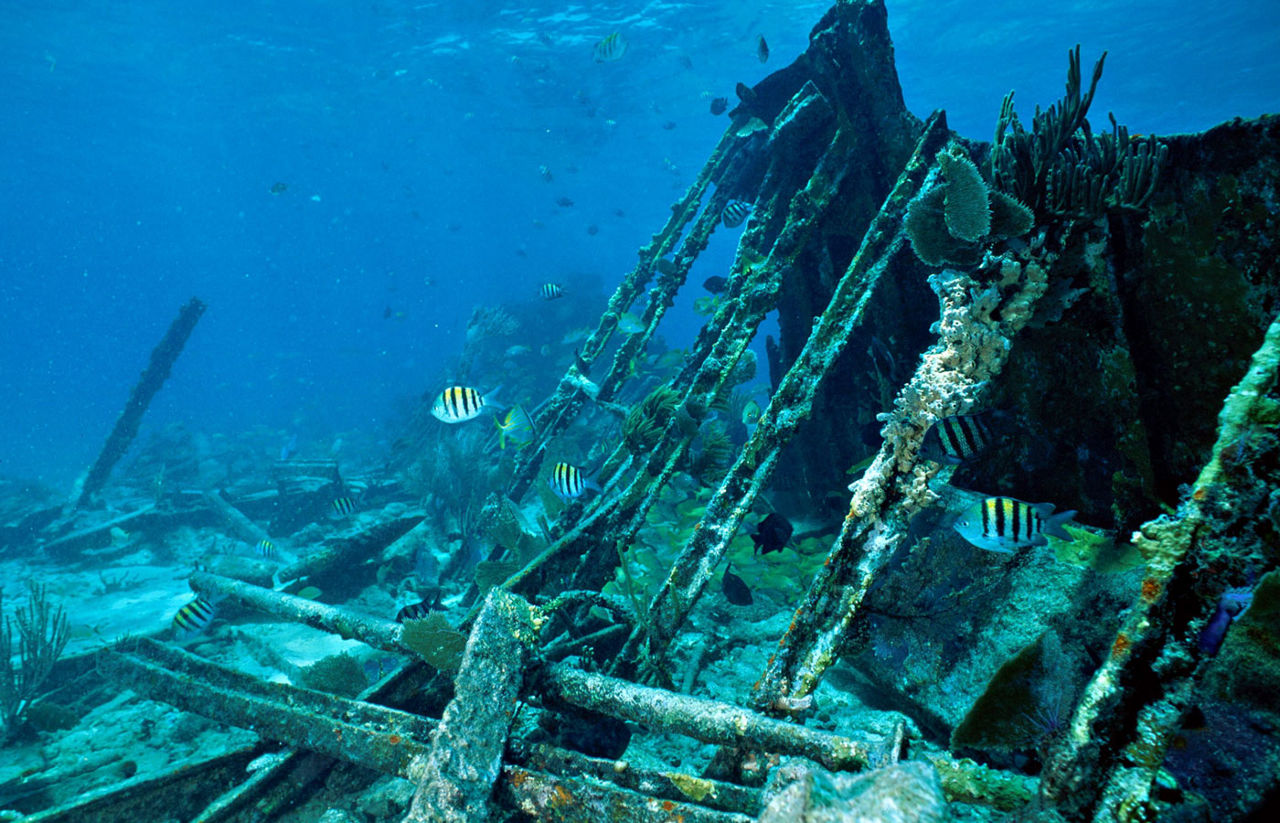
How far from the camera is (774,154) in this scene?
19.6 feet

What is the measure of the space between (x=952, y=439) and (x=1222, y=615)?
1.27 m

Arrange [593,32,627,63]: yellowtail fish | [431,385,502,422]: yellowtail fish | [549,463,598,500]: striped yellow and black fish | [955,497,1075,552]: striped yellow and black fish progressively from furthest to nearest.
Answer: [593,32,627,63]: yellowtail fish, [431,385,502,422]: yellowtail fish, [549,463,598,500]: striped yellow and black fish, [955,497,1075,552]: striped yellow and black fish

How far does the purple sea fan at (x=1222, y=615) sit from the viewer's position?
1238 millimetres

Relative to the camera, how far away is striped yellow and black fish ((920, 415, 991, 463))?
245cm

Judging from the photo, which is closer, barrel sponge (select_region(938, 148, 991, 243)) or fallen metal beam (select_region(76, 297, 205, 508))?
barrel sponge (select_region(938, 148, 991, 243))

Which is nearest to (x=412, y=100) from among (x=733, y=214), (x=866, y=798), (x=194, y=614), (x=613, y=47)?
(x=613, y=47)

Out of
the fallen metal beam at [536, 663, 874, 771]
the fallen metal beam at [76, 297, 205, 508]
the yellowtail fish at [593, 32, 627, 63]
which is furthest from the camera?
the fallen metal beam at [76, 297, 205, 508]

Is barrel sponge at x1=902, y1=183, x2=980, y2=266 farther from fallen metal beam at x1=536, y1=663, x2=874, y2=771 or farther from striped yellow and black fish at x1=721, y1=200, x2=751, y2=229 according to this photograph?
striped yellow and black fish at x1=721, y1=200, x2=751, y2=229

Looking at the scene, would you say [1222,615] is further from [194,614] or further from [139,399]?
[139,399]

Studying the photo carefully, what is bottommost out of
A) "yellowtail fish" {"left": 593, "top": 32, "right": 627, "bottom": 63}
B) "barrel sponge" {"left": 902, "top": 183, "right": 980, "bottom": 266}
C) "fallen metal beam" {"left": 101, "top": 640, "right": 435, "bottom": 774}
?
"fallen metal beam" {"left": 101, "top": 640, "right": 435, "bottom": 774}

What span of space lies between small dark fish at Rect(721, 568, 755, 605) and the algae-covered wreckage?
32.4 inches

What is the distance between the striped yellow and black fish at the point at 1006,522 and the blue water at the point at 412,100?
808 inches

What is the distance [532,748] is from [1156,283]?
396cm

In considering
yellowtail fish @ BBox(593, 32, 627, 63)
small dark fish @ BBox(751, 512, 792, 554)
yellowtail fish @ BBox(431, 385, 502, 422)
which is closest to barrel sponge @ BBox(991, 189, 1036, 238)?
small dark fish @ BBox(751, 512, 792, 554)
